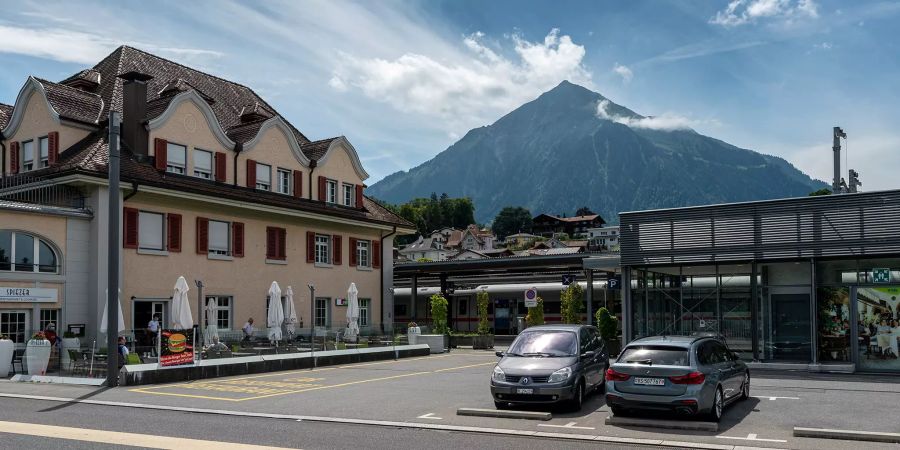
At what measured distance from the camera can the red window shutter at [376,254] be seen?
41725 millimetres

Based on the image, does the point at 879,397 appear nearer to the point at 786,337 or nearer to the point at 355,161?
the point at 786,337

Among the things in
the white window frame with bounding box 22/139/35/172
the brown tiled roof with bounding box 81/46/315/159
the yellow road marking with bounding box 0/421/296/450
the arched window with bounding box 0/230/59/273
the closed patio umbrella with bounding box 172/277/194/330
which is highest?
the brown tiled roof with bounding box 81/46/315/159

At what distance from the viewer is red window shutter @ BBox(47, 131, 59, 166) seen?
2991cm

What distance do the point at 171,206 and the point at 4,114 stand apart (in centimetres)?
954

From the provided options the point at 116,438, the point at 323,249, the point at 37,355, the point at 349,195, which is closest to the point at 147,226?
the point at 37,355

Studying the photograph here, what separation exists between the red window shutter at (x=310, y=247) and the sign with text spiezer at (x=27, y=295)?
12338 mm

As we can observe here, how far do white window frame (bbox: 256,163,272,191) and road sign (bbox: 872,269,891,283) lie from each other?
23.7 metres

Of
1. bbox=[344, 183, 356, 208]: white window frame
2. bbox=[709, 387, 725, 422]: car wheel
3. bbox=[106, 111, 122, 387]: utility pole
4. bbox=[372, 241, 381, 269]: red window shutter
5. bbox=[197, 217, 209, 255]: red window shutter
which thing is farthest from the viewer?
bbox=[372, 241, 381, 269]: red window shutter

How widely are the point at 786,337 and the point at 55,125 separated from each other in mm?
25803

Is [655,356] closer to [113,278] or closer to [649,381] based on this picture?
[649,381]

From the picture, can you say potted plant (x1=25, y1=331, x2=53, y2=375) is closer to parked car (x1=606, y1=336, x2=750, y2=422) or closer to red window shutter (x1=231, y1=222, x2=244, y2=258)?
red window shutter (x1=231, y1=222, x2=244, y2=258)

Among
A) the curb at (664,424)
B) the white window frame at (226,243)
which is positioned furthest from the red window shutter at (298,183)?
the curb at (664,424)

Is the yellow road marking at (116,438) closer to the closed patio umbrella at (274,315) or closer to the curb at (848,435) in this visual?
the curb at (848,435)

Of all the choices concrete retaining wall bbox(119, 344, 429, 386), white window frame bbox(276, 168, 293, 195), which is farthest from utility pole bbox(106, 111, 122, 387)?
white window frame bbox(276, 168, 293, 195)
